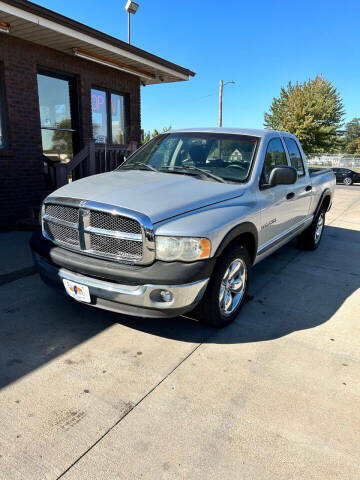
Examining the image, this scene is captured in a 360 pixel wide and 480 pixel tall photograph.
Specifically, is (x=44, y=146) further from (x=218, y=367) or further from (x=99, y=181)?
(x=218, y=367)

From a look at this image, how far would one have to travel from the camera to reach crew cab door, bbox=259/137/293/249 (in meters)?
3.88

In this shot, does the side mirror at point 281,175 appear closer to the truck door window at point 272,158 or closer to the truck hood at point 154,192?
the truck door window at point 272,158

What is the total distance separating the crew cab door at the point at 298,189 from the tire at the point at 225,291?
149cm

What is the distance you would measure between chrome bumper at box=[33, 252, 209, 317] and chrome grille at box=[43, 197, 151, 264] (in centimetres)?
23

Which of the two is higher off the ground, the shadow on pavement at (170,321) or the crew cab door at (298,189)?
the crew cab door at (298,189)

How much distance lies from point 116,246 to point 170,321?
3.55ft

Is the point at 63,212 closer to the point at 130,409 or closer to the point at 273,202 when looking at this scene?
the point at 130,409

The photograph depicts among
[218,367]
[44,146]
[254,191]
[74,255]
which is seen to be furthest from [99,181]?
[44,146]

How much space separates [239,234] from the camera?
327 centimetres

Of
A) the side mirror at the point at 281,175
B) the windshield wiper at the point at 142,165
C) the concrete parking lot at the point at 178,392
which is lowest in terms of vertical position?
the concrete parking lot at the point at 178,392

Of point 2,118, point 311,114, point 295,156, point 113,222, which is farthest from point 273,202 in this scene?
point 311,114

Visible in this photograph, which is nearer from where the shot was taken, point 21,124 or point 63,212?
point 63,212

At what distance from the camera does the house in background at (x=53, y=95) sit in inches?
252

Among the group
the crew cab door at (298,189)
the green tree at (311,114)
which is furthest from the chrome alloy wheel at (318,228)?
the green tree at (311,114)
